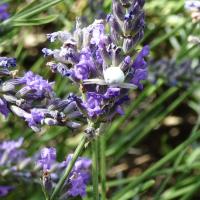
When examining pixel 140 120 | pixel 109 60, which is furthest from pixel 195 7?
pixel 140 120

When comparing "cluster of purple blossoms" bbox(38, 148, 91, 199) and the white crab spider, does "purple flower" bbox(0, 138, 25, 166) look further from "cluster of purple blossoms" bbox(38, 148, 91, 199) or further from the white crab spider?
the white crab spider

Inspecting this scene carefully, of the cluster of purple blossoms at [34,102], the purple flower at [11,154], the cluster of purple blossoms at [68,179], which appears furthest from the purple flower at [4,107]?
the purple flower at [11,154]

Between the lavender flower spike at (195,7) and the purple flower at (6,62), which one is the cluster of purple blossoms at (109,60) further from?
the lavender flower spike at (195,7)

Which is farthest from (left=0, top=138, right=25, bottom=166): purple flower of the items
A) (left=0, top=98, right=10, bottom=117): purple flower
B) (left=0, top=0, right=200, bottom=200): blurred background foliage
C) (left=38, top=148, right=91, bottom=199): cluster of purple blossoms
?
(left=0, top=98, right=10, bottom=117): purple flower

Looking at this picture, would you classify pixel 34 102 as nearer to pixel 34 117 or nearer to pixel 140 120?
pixel 34 117

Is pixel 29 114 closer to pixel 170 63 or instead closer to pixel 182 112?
pixel 170 63

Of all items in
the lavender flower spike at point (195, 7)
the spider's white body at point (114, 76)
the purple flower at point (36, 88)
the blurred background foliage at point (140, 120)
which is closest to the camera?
the spider's white body at point (114, 76)
